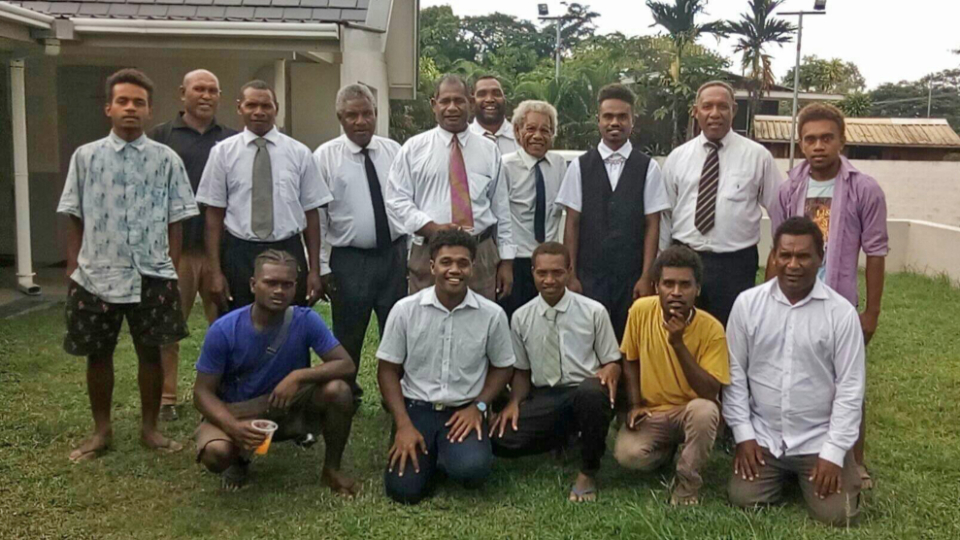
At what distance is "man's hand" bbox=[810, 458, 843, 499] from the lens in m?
3.53

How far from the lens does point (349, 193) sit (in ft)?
15.2

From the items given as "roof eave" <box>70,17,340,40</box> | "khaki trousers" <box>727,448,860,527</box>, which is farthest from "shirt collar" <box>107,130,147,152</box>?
"roof eave" <box>70,17,340,40</box>

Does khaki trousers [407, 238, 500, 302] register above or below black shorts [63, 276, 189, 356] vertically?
above

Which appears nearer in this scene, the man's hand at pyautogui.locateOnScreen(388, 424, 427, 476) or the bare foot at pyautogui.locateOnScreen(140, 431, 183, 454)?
the man's hand at pyautogui.locateOnScreen(388, 424, 427, 476)

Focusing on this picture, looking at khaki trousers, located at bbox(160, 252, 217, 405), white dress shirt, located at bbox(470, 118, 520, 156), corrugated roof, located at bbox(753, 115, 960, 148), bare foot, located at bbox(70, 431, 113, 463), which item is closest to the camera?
bare foot, located at bbox(70, 431, 113, 463)

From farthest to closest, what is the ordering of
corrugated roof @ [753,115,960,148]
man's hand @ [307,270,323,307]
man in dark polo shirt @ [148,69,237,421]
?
corrugated roof @ [753,115,960,148] → man in dark polo shirt @ [148,69,237,421] → man's hand @ [307,270,323,307]

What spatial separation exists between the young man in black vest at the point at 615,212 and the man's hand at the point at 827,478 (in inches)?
49.2

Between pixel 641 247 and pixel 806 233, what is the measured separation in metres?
1.06

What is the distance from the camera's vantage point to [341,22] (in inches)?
310

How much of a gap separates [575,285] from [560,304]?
1.46 feet

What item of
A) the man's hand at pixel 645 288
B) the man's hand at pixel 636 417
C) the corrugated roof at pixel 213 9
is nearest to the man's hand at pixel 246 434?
the man's hand at pixel 636 417

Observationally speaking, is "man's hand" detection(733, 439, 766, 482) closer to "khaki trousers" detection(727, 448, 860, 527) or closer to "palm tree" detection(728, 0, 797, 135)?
"khaki trousers" detection(727, 448, 860, 527)

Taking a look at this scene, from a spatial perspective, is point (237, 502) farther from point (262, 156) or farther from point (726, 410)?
point (726, 410)

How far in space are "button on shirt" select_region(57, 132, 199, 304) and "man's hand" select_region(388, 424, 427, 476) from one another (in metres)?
1.44
